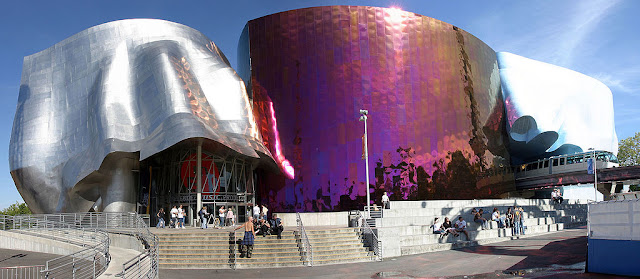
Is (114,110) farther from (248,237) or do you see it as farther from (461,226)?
(461,226)

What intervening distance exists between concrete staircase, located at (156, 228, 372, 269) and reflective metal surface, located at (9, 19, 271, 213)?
366 inches

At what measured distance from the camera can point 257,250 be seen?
16672 mm

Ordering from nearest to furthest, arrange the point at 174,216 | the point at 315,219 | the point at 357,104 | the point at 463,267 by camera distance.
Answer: the point at 463,267 → the point at 174,216 → the point at 315,219 → the point at 357,104

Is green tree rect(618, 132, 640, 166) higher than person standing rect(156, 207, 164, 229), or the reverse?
green tree rect(618, 132, 640, 166)

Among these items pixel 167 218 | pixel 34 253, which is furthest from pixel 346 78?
pixel 34 253

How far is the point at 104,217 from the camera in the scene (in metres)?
26.7

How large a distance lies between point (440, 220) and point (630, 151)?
6142 cm

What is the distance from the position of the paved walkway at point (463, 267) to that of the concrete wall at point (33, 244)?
8077 mm

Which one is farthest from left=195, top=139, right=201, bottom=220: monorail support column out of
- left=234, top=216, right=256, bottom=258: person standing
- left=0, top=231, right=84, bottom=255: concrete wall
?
left=234, top=216, right=256, bottom=258: person standing

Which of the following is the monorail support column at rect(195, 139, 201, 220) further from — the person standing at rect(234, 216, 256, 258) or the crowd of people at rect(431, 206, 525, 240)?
the crowd of people at rect(431, 206, 525, 240)

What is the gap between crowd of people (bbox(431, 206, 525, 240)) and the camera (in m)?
20.1

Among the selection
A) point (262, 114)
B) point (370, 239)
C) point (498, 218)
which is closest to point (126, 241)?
point (370, 239)

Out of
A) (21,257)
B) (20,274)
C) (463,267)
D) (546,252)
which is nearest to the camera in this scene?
(20,274)

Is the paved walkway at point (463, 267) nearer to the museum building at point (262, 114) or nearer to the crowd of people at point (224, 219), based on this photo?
the crowd of people at point (224, 219)
